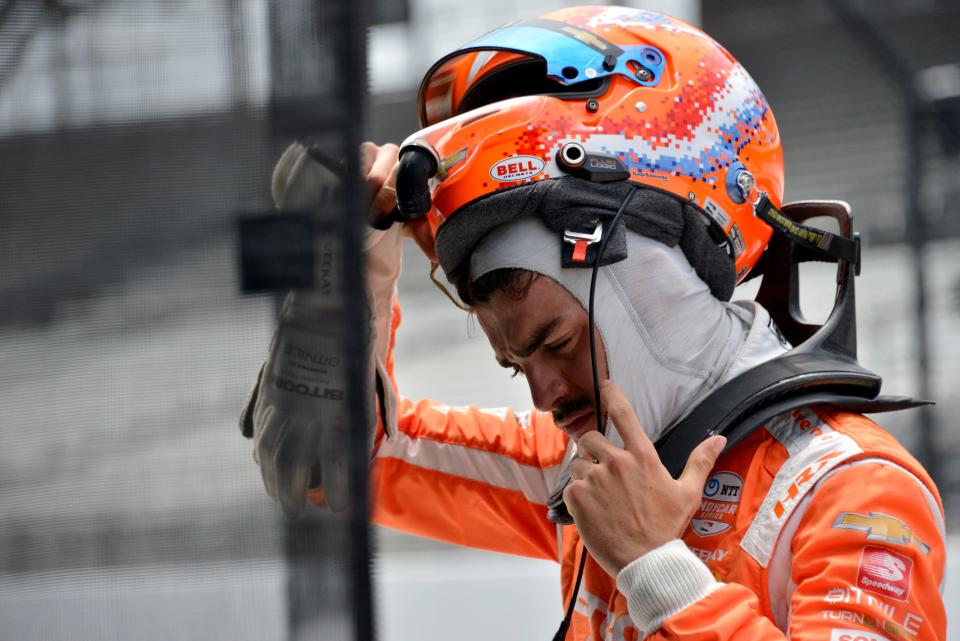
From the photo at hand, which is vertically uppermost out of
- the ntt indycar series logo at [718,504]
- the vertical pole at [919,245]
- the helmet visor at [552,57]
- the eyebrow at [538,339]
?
the helmet visor at [552,57]

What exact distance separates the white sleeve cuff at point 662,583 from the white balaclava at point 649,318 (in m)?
0.21

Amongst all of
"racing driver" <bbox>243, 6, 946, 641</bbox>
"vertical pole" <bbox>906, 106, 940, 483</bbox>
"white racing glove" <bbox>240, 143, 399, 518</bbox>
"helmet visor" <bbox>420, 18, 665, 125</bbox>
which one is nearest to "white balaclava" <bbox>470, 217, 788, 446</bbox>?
"racing driver" <bbox>243, 6, 946, 641</bbox>

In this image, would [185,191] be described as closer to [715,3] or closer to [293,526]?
[293,526]

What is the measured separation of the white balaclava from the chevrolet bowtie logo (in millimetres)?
264

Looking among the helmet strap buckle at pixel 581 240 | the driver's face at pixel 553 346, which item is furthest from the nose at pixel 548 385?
the helmet strap buckle at pixel 581 240

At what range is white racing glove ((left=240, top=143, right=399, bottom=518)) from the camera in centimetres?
77

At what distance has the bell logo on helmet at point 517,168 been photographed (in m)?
1.27

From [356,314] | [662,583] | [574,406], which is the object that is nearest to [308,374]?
[356,314]

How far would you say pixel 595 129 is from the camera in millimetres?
1282

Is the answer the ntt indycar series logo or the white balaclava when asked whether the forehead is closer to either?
the white balaclava

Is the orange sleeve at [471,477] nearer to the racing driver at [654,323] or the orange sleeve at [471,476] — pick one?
the orange sleeve at [471,476]

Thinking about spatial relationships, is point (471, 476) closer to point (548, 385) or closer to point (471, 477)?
point (471, 477)

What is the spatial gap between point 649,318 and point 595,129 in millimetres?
234

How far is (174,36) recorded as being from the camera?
761 millimetres
